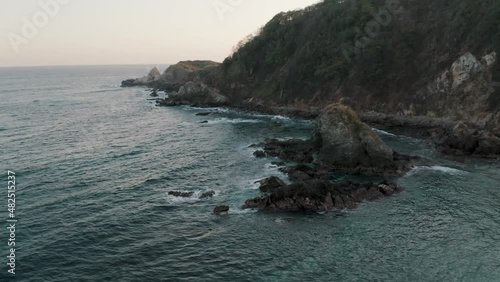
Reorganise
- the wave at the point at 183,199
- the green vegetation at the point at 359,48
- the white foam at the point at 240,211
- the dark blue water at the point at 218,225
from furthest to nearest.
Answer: the green vegetation at the point at 359,48
the wave at the point at 183,199
the white foam at the point at 240,211
the dark blue water at the point at 218,225

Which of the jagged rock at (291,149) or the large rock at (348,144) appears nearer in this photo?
the large rock at (348,144)

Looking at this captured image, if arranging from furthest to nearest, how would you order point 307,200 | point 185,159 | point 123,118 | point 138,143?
point 123,118 → point 138,143 → point 185,159 → point 307,200

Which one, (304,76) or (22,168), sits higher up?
(304,76)

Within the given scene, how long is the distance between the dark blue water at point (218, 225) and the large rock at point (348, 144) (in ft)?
17.7

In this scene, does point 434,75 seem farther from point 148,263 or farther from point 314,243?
point 148,263

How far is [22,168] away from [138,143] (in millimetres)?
24200

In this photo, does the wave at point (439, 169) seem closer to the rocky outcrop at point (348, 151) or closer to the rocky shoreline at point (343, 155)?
the rocky shoreline at point (343, 155)

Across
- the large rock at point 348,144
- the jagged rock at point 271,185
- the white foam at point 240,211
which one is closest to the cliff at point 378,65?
the large rock at point 348,144

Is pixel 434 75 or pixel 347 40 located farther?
→ pixel 347 40

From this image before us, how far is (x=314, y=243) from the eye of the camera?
40344 millimetres

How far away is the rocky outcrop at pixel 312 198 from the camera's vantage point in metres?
48.4

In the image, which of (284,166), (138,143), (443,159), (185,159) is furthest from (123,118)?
(443,159)

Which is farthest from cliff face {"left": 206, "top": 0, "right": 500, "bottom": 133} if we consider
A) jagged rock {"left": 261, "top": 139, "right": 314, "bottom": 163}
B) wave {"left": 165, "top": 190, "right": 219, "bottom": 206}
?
wave {"left": 165, "top": 190, "right": 219, "bottom": 206}

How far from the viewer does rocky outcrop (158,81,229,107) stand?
448ft
